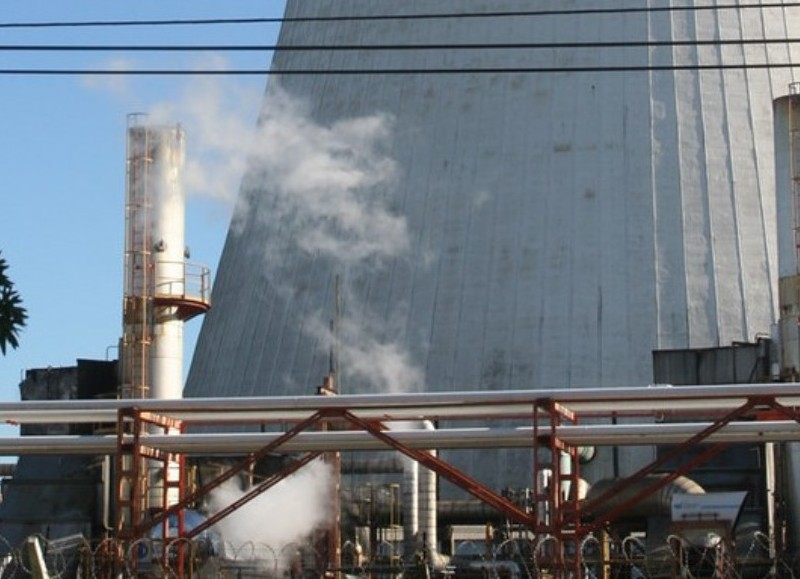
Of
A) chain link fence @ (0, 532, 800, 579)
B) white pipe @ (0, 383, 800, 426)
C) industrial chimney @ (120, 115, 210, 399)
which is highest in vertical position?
industrial chimney @ (120, 115, 210, 399)

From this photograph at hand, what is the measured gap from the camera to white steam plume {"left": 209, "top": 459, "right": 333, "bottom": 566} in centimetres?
4125

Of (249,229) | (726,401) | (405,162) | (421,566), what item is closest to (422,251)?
(405,162)

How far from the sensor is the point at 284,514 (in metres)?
41.5

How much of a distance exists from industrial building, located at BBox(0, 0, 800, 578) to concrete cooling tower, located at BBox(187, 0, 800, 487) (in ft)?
0.22

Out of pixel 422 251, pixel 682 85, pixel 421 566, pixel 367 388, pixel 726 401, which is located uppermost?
pixel 682 85

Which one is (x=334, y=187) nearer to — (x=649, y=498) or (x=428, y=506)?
(x=428, y=506)

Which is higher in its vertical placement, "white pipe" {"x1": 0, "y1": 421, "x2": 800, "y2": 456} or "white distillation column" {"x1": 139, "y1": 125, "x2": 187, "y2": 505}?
"white distillation column" {"x1": 139, "y1": 125, "x2": 187, "y2": 505}

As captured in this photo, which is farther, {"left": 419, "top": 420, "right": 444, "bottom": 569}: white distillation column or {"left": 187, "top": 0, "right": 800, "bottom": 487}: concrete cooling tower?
{"left": 187, "top": 0, "right": 800, "bottom": 487}: concrete cooling tower

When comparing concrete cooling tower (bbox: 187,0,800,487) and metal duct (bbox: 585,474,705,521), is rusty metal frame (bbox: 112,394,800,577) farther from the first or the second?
concrete cooling tower (bbox: 187,0,800,487)

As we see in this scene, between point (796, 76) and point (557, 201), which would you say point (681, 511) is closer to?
point (557, 201)

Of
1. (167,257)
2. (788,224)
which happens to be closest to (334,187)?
(167,257)

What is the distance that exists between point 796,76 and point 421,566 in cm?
1952

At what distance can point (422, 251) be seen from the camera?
1916 inches

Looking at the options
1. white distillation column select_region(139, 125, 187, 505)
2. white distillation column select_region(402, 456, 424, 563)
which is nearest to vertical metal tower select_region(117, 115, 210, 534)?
white distillation column select_region(139, 125, 187, 505)
